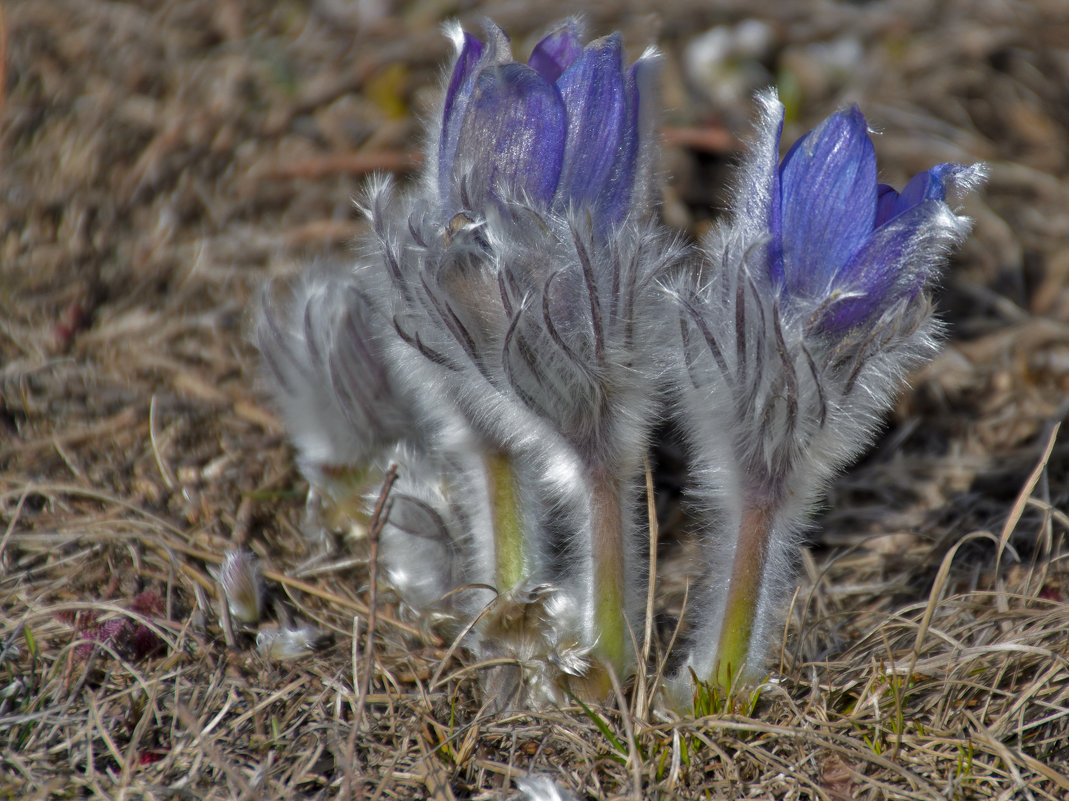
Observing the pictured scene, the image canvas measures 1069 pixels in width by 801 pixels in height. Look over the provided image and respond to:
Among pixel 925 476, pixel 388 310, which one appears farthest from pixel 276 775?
pixel 925 476

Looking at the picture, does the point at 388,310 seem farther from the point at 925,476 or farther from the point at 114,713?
the point at 925,476

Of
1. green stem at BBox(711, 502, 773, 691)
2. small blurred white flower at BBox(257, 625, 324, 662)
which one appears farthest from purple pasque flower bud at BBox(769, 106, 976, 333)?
small blurred white flower at BBox(257, 625, 324, 662)

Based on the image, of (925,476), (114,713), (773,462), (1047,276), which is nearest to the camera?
(773,462)

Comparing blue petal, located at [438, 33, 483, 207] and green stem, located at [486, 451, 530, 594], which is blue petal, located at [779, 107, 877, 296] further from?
green stem, located at [486, 451, 530, 594]

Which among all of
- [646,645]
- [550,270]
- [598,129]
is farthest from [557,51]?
[646,645]

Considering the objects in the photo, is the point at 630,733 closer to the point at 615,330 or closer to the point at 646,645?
the point at 646,645
